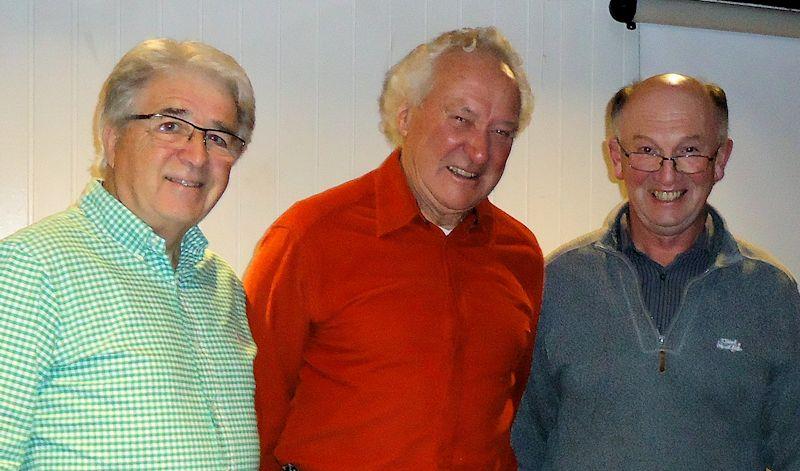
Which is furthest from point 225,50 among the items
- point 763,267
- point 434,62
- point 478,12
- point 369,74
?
point 763,267

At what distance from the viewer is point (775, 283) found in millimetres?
2348

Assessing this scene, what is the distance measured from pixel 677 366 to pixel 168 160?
1.30 metres

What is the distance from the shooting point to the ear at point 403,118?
2273 mm

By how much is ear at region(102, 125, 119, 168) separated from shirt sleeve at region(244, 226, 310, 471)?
47 centimetres

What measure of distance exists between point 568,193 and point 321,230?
1702 millimetres

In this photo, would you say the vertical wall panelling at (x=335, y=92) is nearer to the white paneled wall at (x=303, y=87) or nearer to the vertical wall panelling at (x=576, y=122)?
the white paneled wall at (x=303, y=87)

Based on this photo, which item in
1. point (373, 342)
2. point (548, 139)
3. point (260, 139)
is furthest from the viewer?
point (548, 139)

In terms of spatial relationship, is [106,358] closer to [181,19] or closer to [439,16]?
[181,19]

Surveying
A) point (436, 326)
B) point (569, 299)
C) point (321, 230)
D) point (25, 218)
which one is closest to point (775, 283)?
point (569, 299)

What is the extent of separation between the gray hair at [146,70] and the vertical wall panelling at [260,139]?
1350 millimetres

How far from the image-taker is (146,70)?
1.74m

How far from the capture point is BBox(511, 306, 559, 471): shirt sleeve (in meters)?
2.48

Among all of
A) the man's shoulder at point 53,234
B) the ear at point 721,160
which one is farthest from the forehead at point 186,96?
the ear at point 721,160

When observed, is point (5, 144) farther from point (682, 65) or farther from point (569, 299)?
point (682, 65)
